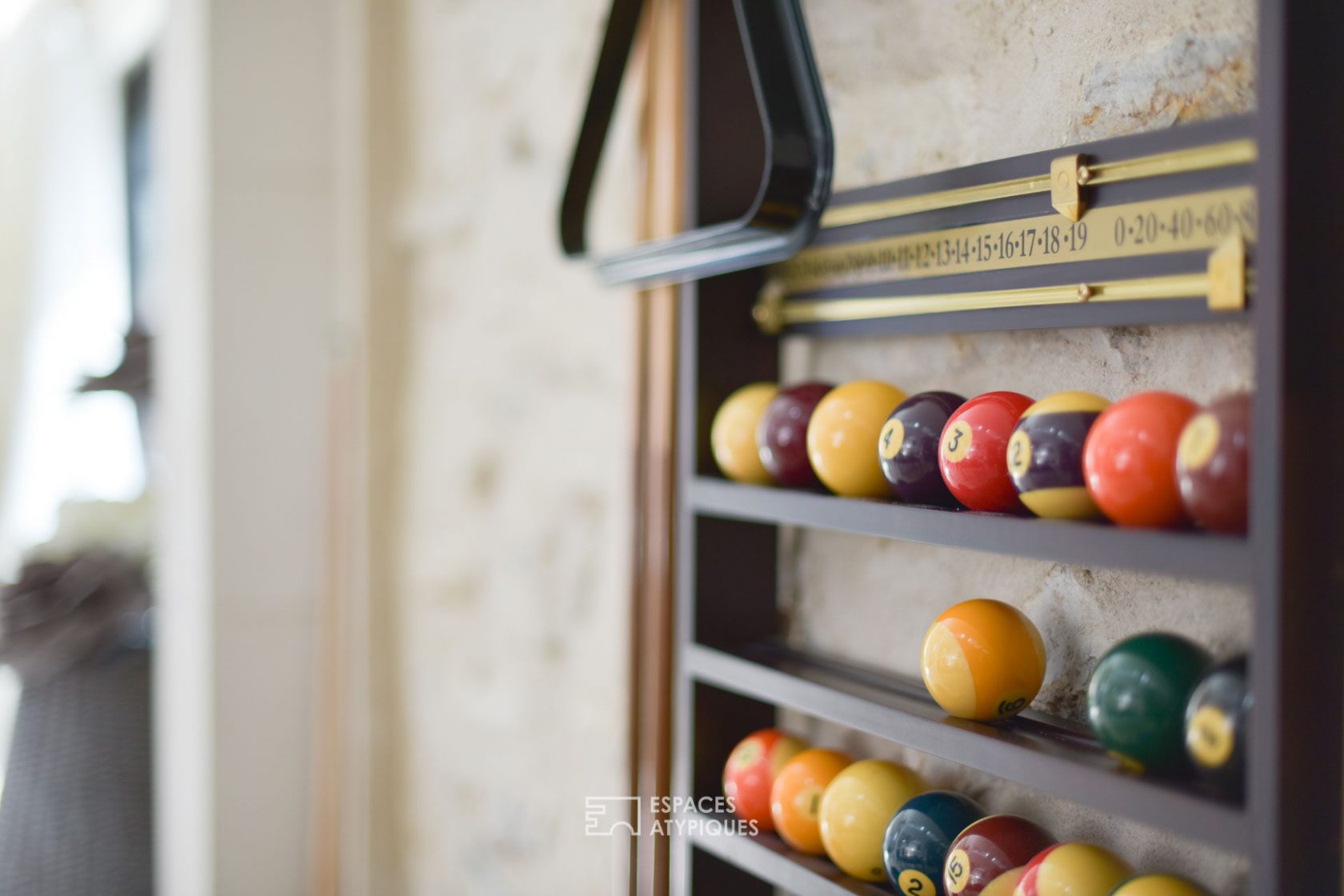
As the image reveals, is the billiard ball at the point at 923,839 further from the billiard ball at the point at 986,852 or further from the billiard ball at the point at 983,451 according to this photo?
the billiard ball at the point at 983,451

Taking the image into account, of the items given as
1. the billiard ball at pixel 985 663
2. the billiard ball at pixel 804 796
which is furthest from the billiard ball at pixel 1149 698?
the billiard ball at pixel 804 796

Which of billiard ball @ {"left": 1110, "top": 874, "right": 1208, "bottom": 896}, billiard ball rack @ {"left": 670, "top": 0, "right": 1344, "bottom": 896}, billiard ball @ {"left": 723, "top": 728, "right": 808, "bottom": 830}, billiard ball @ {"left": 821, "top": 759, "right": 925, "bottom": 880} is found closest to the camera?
billiard ball rack @ {"left": 670, "top": 0, "right": 1344, "bottom": 896}

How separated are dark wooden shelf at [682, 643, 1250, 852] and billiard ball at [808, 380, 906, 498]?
0.20 m

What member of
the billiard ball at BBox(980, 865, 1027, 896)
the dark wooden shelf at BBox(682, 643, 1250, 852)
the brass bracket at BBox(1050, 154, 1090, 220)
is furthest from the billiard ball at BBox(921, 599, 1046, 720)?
the brass bracket at BBox(1050, 154, 1090, 220)

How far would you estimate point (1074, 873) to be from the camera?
770mm

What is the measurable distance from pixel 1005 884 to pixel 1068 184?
59 cm

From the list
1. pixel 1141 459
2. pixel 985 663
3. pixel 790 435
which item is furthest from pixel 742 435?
pixel 1141 459

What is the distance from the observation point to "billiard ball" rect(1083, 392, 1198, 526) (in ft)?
2.22

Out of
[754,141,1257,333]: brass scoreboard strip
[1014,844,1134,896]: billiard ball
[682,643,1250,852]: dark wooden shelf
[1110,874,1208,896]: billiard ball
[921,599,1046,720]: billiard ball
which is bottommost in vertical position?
[1014,844,1134,896]: billiard ball

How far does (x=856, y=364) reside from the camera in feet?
3.76

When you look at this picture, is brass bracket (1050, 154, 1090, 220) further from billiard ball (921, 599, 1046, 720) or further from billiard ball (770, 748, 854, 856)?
billiard ball (770, 748, 854, 856)

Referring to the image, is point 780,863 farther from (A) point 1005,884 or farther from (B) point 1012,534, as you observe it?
(B) point 1012,534

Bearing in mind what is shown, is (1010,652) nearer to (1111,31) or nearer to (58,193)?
(1111,31)

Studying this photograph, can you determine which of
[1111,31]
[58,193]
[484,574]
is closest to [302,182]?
[58,193]
